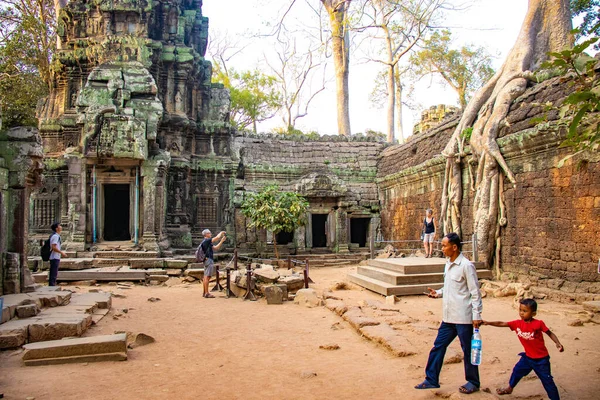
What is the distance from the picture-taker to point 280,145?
17.0 meters

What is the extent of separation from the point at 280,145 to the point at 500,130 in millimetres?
8903

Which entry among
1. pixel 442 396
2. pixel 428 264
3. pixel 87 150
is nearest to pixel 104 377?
pixel 442 396

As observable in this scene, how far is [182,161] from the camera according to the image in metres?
14.9

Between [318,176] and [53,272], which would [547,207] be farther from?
[53,272]

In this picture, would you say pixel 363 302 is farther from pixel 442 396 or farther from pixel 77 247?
pixel 77 247

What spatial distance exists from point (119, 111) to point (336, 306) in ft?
29.2

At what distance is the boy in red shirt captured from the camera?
3372 millimetres

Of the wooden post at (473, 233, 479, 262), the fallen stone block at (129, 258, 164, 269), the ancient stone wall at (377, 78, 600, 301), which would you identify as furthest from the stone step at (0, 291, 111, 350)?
the wooden post at (473, 233, 479, 262)

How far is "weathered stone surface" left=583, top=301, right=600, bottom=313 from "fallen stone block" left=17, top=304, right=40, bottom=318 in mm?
7270

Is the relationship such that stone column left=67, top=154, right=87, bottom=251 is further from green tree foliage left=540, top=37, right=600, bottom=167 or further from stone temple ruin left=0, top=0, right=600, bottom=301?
green tree foliage left=540, top=37, right=600, bottom=167

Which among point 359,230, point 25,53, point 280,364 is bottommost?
point 280,364

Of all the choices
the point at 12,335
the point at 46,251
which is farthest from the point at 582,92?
the point at 46,251

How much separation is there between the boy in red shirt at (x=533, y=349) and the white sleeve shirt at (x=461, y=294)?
285 mm

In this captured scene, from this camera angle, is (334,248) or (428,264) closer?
(428,264)
